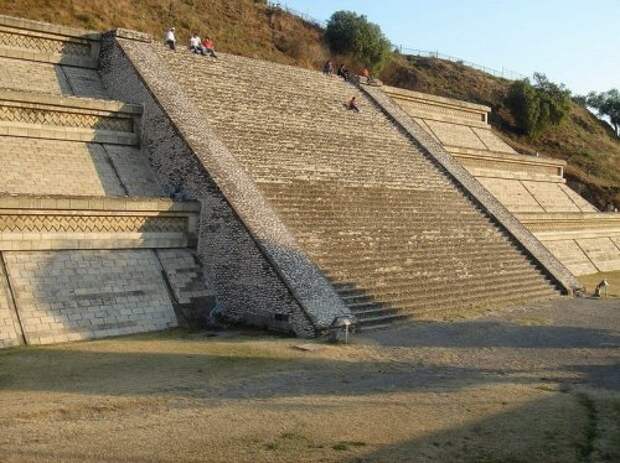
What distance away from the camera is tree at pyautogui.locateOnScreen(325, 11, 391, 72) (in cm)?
4019

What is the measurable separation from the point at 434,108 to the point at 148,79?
1366 cm

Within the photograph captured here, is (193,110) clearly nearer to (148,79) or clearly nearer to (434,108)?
(148,79)

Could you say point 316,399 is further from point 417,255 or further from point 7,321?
point 417,255

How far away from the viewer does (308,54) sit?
37719 millimetres

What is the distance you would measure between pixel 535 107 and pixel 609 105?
25.2 meters

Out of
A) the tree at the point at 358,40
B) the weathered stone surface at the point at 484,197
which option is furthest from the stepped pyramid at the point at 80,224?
the tree at the point at 358,40

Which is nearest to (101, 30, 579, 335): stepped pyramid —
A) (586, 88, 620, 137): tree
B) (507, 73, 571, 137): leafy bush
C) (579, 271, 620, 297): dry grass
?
(579, 271, 620, 297): dry grass

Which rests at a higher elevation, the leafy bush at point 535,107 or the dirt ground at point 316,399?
the leafy bush at point 535,107

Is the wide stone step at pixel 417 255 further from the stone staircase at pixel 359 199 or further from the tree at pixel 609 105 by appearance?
the tree at pixel 609 105

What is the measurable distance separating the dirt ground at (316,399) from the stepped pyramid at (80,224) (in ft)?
2.23

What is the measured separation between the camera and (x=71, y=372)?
8352 mm

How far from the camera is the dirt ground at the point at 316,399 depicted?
597 cm

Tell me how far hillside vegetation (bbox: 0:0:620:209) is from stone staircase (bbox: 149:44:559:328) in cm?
859

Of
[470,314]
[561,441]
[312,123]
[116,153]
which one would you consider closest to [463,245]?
[470,314]
